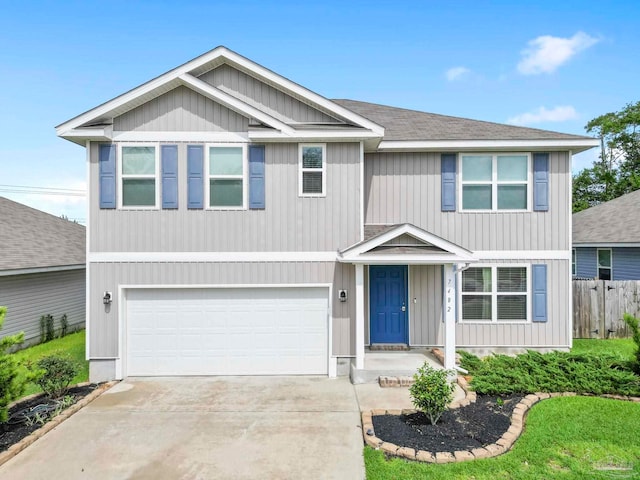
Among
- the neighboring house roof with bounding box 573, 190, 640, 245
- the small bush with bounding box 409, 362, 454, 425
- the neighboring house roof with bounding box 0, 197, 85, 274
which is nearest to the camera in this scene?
the small bush with bounding box 409, 362, 454, 425

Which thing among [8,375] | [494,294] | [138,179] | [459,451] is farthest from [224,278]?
[494,294]

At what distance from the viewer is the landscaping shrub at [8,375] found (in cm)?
536

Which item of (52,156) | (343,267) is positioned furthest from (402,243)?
(52,156)

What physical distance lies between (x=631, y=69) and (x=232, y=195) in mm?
29896

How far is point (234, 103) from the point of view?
827 cm

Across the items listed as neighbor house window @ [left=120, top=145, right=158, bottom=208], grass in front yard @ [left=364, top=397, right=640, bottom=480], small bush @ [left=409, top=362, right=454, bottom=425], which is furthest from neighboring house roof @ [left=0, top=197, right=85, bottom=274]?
grass in front yard @ [left=364, top=397, right=640, bottom=480]

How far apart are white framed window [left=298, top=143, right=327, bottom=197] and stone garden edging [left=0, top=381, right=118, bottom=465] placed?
19.3 ft

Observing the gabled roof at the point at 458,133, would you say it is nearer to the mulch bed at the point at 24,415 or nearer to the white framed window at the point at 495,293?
the white framed window at the point at 495,293

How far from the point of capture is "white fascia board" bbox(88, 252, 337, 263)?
8.43m

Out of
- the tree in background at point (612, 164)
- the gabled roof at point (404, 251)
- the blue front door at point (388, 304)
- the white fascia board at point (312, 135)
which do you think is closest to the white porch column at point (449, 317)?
the gabled roof at point (404, 251)

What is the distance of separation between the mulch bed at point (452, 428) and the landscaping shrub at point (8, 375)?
5.43 m

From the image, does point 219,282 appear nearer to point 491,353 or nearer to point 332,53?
point 491,353

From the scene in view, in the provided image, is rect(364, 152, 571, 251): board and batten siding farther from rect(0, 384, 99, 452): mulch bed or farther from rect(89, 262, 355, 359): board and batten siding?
rect(0, 384, 99, 452): mulch bed

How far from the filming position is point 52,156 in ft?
72.0
